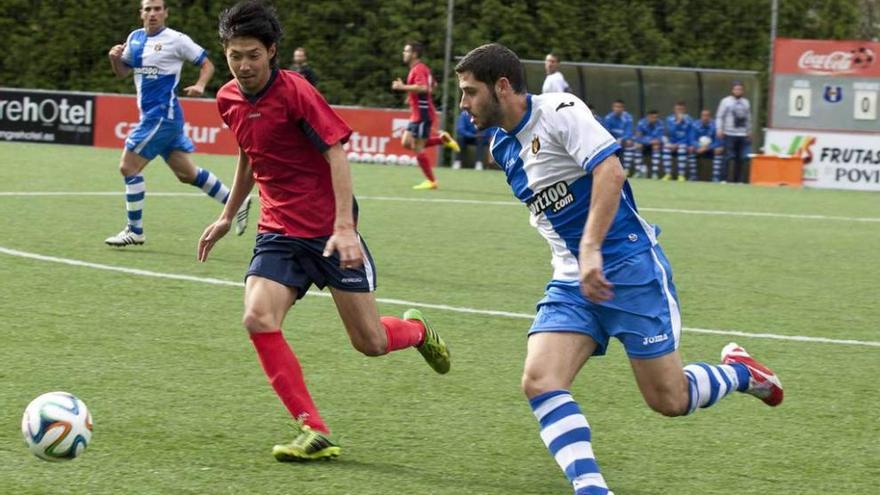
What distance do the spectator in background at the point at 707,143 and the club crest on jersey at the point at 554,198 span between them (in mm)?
20738

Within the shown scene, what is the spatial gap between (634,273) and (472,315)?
4.09 m

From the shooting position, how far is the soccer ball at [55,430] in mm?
4965

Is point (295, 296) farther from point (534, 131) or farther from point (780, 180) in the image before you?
point (780, 180)

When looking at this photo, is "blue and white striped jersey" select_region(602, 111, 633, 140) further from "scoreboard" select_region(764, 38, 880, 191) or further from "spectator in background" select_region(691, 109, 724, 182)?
"scoreboard" select_region(764, 38, 880, 191)

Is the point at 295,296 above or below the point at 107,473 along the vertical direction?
above

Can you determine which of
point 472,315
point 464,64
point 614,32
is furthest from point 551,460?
point 614,32

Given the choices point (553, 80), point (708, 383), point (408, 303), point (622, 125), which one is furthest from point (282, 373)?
point (622, 125)

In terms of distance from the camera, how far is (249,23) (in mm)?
5414

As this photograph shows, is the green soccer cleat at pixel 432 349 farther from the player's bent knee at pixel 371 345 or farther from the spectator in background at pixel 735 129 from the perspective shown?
the spectator in background at pixel 735 129

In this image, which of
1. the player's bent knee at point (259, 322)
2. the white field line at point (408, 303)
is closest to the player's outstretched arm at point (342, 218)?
the player's bent knee at point (259, 322)

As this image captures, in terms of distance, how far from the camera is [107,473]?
5.07m

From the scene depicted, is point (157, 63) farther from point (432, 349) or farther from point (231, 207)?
point (231, 207)

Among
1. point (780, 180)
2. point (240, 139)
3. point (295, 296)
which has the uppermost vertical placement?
point (240, 139)

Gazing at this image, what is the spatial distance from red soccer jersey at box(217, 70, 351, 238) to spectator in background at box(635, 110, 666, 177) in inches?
798
